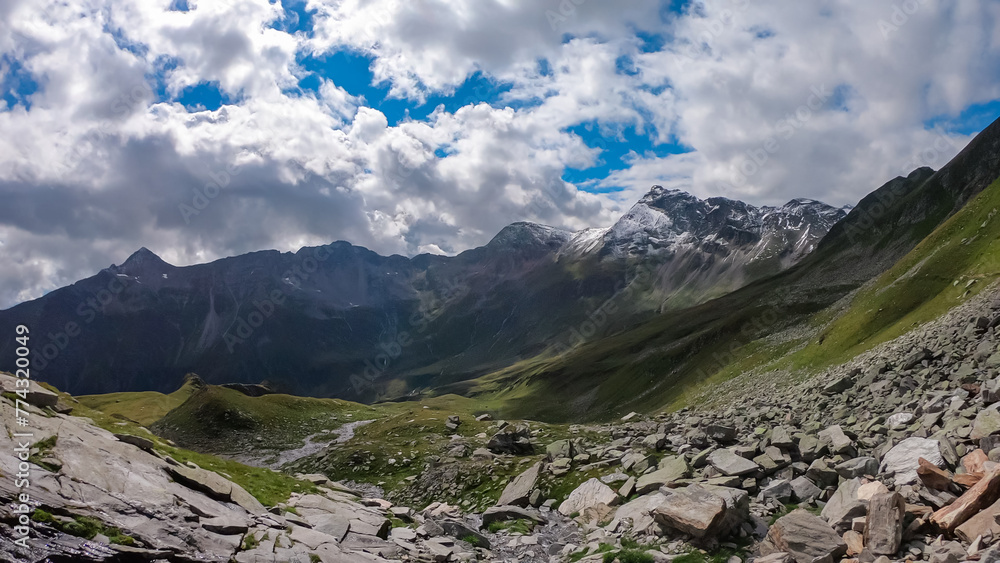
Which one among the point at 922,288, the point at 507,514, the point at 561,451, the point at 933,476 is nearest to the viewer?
the point at 933,476

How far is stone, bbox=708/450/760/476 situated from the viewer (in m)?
24.5

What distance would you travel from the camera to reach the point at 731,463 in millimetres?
25562

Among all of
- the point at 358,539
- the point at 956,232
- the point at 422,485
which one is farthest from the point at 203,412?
the point at 956,232

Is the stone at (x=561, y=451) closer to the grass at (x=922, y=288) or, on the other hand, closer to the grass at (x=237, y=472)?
the grass at (x=237, y=472)

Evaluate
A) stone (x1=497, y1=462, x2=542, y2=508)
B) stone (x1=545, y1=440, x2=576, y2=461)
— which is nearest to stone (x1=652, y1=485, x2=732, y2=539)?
stone (x1=497, y1=462, x2=542, y2=508)

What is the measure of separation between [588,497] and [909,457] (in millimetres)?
15933

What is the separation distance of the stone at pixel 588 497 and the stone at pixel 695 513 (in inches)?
247

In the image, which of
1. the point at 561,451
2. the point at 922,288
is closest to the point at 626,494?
the point at 561,451

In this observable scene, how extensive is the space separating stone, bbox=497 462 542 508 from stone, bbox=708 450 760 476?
12.3 m

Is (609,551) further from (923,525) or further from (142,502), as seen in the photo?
(142,502)

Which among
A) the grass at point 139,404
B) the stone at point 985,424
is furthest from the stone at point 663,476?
the grass at point 139,404

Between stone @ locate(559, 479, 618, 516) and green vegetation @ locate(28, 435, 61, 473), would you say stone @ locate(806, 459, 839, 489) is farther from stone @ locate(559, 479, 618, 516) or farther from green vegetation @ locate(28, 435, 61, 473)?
green vegetation @ locate(28, 435, 61, 473)

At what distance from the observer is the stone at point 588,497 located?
28.3m

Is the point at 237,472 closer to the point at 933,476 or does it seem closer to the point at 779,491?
the point at 779,491
